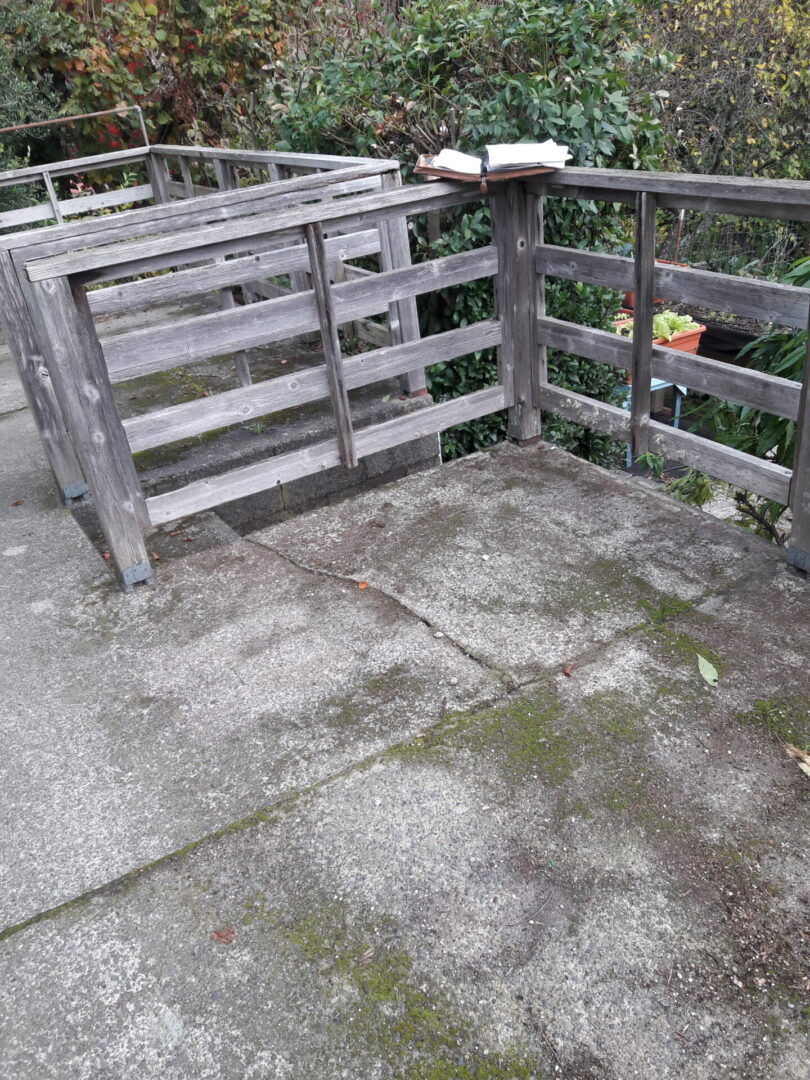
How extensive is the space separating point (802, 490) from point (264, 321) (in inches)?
84.3

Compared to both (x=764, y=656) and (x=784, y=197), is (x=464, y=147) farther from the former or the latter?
(x=764, y=656)

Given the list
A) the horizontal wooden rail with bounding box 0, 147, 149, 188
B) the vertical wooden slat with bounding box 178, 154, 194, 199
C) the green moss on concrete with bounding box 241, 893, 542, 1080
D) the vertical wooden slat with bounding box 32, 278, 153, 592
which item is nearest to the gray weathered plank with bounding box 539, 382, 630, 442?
the vertical wooden slat with bounding box 32, 278, 153, 592

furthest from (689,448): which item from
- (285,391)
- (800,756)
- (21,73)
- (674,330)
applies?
(21,73)

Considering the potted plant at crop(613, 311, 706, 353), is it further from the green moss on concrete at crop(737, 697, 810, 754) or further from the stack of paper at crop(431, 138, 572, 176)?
the green moss on concrete at crop(737, 697, 810, 754)

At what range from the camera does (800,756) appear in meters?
2.45

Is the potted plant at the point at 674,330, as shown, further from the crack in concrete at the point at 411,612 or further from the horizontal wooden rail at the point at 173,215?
the crack in concrete at the point at 411,612

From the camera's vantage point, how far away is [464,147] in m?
5.18

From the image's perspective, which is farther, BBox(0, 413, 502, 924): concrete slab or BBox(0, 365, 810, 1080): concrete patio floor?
BBox(0, 413, 502, 924): concrete slab

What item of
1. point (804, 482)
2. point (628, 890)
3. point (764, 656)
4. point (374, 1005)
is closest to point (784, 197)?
point (804, 482)

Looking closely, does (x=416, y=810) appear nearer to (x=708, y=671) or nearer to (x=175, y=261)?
(x=708, y=671)

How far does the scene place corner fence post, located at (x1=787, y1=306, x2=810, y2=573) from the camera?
3.03 meters

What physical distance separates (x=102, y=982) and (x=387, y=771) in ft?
2.88

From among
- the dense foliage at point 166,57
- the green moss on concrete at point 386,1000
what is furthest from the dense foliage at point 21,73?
the green moss on concrete at point 386,1000

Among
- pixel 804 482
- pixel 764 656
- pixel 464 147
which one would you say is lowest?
pixel 764 656
